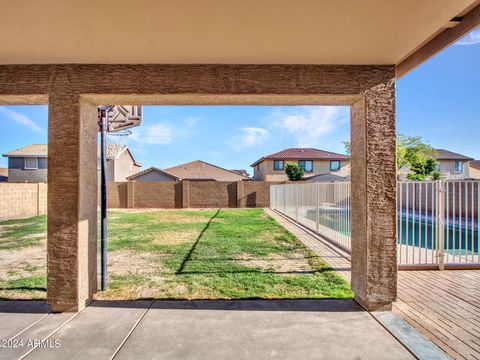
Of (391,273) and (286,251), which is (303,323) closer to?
(391,273)

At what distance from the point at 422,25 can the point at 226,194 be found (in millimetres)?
18620

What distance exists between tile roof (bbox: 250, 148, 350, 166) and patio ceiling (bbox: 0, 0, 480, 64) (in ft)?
92.9

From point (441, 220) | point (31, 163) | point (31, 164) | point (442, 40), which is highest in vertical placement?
point (31, 163)

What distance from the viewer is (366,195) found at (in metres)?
3.50

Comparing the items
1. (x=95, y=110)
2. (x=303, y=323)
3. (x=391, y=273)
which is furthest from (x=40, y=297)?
(x=391, y=273)

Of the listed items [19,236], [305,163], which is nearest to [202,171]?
[305,163]

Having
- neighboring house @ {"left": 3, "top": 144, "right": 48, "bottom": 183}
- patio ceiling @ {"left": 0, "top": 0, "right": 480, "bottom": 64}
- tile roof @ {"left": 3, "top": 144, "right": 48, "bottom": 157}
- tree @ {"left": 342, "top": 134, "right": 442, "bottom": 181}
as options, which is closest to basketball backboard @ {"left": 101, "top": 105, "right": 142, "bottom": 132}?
patio ceiling @ {"left": 0, "top": 0, "right": 480, "bottom": 64}

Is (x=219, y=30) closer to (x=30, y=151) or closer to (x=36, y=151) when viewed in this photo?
(x=36, y=151)

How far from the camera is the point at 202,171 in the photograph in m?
40.8

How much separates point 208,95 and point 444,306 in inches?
161

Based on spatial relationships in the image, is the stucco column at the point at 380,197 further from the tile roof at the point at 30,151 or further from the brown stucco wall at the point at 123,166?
the tile roof at the point at 30,151

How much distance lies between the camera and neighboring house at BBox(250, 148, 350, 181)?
31578 mm

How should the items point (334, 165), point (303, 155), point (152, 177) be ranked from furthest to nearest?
point (334, 165), point (303, 155), point (152, 177)

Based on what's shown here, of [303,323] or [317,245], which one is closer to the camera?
[303,323]
